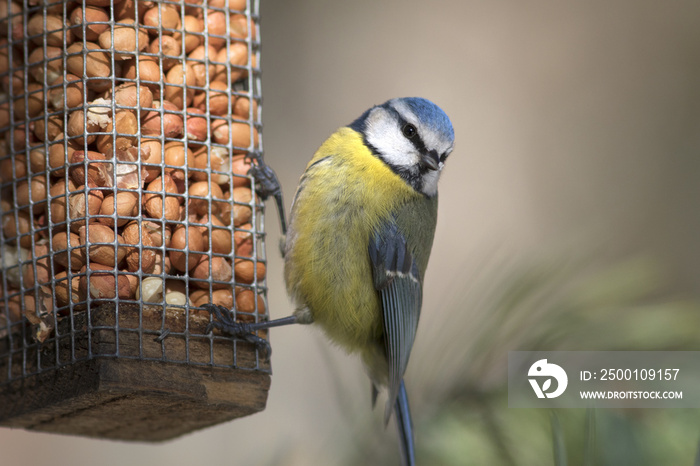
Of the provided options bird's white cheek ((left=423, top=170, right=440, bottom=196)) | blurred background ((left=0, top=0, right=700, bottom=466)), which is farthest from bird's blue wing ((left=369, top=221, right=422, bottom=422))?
blurred background ((left=0, top=0, right=700, bottom=466))

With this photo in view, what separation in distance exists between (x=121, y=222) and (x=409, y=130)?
3.07 ft

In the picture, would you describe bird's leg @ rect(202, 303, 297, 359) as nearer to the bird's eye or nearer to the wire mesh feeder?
the wire mesh feeder

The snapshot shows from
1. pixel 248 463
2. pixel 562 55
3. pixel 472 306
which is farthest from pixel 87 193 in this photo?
pixel 562 55

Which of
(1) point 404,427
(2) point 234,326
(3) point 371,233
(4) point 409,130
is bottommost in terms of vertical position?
(1) point 404,427

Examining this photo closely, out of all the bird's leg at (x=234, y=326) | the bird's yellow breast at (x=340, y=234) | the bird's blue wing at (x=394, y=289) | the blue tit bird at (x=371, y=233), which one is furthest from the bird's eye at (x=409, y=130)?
the bird's leg at (x=234, y=326)

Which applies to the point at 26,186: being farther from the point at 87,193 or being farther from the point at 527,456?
the point at 527,456

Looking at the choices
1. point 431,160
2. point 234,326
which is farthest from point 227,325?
point 431,160

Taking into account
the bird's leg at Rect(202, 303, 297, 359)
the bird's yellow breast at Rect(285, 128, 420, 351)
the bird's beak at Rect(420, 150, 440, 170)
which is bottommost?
the bird's leg at Rect(202, 303, 297, 359)

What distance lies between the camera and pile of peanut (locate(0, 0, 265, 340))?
2.18m

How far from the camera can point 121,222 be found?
220 cm

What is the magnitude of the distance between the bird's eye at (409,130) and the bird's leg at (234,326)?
741 mm

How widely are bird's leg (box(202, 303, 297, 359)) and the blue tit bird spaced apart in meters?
0.05

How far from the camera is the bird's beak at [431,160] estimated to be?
2.55 meters

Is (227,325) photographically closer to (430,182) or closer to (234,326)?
(234,326)
